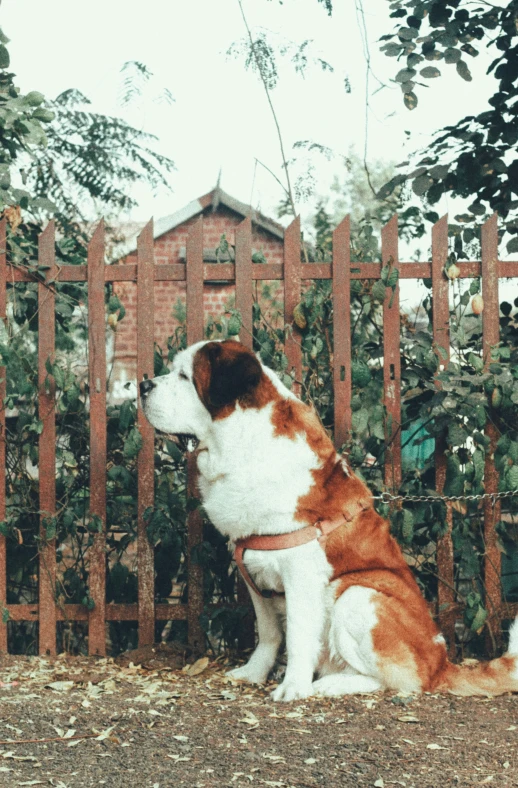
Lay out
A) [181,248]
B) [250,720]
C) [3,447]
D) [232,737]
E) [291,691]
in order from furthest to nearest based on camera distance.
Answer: [181,248]
[3,447]
[291,691]
[250,720]
[232,737]

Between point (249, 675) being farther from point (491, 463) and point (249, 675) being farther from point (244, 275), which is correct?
point (244, 275)

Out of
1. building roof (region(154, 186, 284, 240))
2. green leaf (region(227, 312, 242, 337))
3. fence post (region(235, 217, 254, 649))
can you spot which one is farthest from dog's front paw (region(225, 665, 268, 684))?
building roof (region(154, 186, 284, 240))

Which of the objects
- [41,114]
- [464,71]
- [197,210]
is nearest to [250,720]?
[41,114]

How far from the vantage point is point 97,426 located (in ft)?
14.1

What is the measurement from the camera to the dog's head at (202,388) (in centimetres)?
357

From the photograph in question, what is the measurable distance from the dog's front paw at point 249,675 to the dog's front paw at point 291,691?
34 centimetres

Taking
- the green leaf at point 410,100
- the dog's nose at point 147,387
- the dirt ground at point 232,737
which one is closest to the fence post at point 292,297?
the dog's nose at point 147,387

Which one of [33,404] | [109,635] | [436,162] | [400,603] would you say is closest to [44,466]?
[33,404]

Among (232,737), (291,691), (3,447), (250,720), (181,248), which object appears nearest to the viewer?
(232,737)

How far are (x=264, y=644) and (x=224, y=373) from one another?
1.28 meters

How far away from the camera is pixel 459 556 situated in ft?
14.3

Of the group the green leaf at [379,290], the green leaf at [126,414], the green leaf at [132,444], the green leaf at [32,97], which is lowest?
the green leaf at [132,444]

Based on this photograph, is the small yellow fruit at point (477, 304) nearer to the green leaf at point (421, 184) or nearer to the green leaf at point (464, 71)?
the green leaf at point (421, 184)

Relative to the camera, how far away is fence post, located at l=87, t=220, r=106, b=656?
14.1 ft
